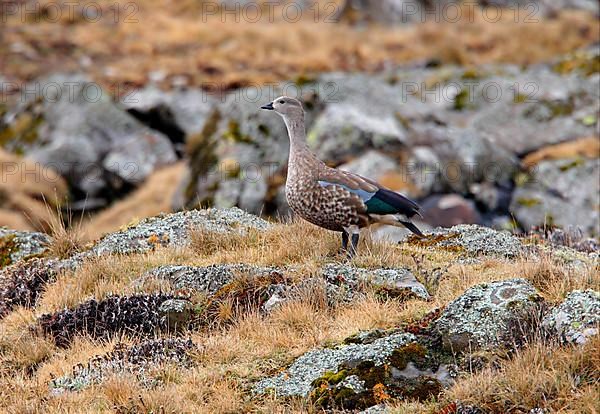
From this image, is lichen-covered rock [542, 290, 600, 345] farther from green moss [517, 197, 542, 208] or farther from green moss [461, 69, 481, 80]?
green moss [461, 69, 481, 80]

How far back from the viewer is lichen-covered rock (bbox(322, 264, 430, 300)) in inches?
369

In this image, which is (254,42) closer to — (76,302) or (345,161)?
(345,161)

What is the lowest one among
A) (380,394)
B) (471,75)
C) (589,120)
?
(589,120)

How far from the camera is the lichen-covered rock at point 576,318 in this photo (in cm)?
740

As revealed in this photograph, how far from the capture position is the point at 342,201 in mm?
10406

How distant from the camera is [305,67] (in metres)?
34.7

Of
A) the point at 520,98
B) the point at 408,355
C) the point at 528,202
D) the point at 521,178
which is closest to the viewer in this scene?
the point at 408,355

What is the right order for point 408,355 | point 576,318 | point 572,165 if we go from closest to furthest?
point 576,318 < point 408,355 < point 572,165

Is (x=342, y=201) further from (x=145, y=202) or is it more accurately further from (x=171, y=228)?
(x=145, y=202)

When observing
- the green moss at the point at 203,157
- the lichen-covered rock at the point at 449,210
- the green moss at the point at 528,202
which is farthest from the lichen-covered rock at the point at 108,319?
the green moss at the point at 528,202

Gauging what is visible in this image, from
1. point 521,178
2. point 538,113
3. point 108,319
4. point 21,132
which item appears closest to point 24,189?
point 21,132

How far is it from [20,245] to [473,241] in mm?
6360

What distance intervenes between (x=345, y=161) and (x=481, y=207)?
3533mm

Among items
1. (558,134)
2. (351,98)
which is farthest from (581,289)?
(558,134)
